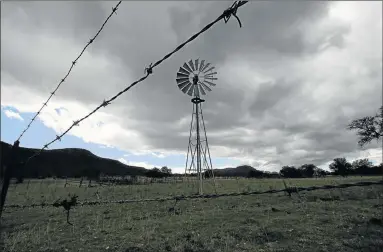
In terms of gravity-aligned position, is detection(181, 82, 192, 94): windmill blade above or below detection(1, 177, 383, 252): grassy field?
above

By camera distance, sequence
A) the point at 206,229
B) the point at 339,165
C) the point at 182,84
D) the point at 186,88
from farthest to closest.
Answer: the point at 339,165 → the point at 182,84 → the point at 186,88 → the point at 206,229

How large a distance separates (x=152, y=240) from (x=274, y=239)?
4.24m

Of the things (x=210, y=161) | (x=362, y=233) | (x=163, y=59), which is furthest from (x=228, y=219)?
(x=210, y=161)

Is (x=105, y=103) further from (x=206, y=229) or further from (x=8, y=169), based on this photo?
(x=206, y=229)

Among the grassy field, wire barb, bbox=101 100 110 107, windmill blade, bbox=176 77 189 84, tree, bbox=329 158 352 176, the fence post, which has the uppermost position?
tree, bbox=329 158 352 176

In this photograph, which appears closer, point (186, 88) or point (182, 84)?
point (186, 88)

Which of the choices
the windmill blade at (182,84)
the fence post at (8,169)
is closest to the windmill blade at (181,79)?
the windmill blade at (182,84)

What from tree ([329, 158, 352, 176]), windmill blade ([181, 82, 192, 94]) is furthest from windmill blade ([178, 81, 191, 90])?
tree ([329, 158, 352, 176])

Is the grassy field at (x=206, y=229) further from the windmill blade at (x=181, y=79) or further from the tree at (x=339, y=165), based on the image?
the tree at (x=339, y=165)

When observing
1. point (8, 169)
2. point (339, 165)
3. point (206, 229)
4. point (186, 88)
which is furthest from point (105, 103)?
point (339, 165)

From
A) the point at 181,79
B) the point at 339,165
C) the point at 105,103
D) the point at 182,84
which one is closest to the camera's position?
the point at 105,103

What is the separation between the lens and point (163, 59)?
154 inches

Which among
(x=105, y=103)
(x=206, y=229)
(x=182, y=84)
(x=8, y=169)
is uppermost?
(x=182, y=84)

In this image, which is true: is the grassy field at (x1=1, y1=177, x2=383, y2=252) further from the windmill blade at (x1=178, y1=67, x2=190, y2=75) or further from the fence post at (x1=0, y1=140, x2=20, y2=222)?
the windmill blade at (x1=178, y1=67, x2=190, y2=75)
